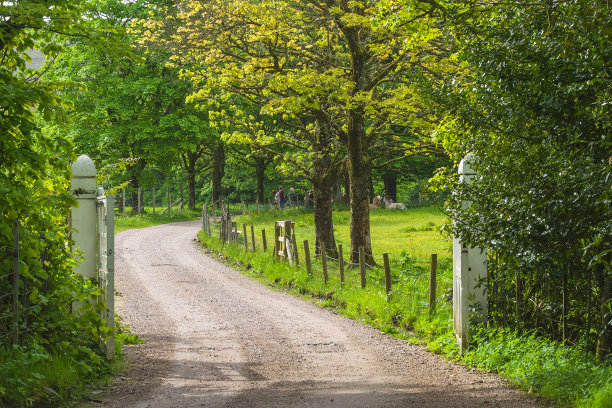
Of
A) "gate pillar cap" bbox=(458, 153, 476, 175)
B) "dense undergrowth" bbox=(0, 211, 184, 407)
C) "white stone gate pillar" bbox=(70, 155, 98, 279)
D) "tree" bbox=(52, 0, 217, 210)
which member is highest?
"tree" bbox=(52, 0, 217, 210)

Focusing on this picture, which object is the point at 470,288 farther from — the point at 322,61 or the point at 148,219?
the point at 148,219

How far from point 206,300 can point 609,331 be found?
35.0 ft

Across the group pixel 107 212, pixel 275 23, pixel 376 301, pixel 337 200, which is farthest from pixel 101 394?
pixel 337 200

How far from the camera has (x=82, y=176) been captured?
364 inches

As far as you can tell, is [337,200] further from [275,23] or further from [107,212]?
[107,212]

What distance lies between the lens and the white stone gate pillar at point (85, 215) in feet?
30.3

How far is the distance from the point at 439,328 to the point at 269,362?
3.04m

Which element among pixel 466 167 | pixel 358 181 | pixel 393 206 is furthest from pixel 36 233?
pixel 393 206

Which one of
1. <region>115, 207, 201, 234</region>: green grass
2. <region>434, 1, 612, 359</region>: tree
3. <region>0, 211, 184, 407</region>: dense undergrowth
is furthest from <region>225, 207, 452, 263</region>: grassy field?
<region>0, 211, 184, 407</region>: dense undergrowth

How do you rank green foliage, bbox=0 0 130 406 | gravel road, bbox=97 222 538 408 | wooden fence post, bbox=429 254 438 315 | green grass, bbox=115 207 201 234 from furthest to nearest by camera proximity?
green grass, bbox=115 207 201 234 < wooden fence post, bbox=429 254 438 315 < gravel road, bbox=97 222 538 408 < green foliage, bbox=0 0 130 406

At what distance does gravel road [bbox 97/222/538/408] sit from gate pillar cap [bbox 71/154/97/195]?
2526mm

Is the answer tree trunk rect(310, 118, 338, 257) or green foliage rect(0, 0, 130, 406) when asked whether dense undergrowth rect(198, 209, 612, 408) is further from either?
green foliage rect(0, 0, 130, 406)

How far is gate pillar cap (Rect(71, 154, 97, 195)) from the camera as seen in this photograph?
9.22m

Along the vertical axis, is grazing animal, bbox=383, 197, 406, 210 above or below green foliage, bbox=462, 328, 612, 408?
above
